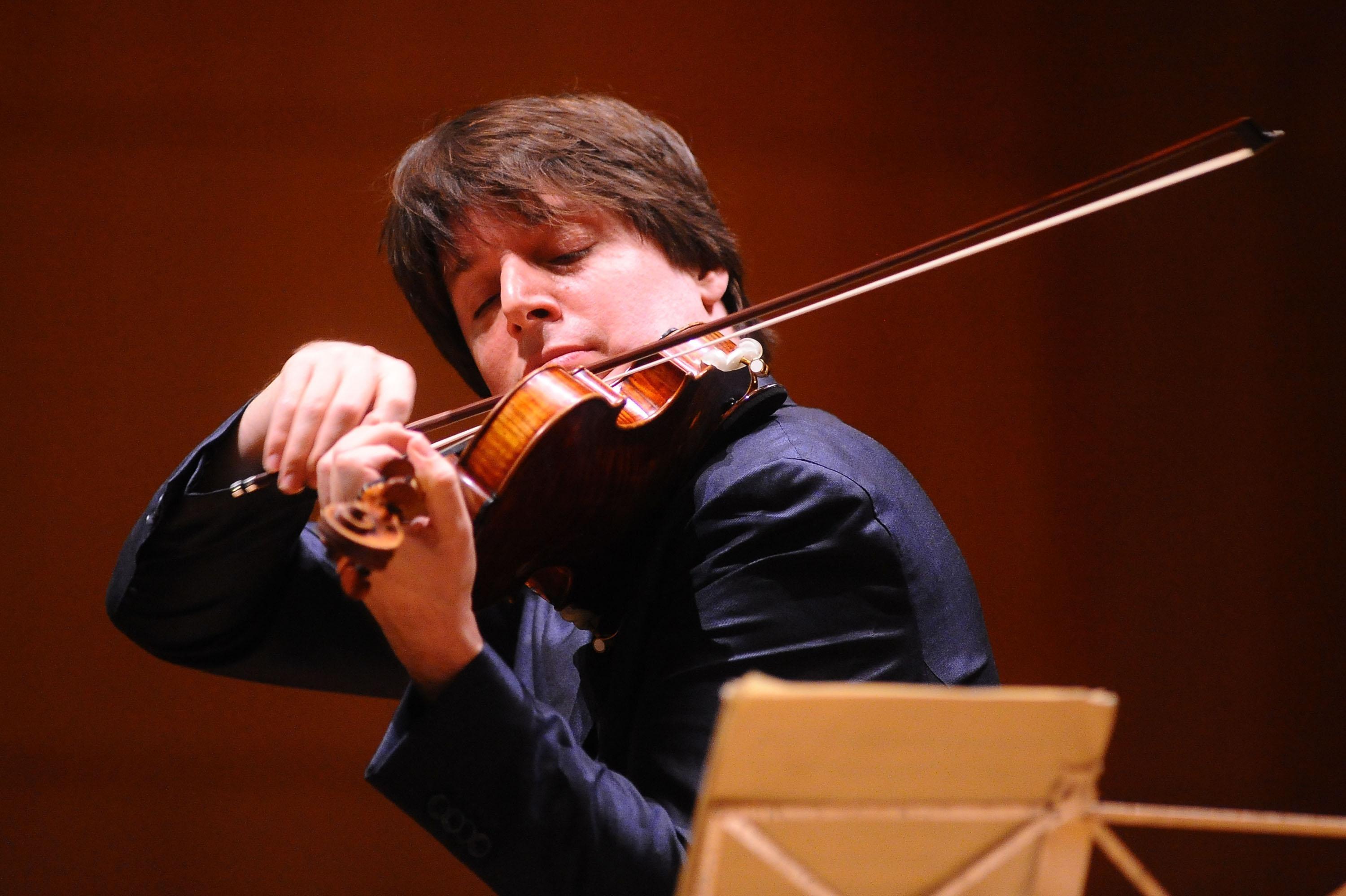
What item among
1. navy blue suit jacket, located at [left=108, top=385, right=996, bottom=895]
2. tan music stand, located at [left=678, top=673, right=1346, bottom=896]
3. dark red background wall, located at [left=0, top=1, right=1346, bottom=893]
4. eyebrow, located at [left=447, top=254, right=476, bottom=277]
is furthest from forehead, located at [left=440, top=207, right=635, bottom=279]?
dark red background wall, located at [left=0, top=1, right=1346, bottom=893]

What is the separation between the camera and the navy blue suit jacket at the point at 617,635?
2.30ft

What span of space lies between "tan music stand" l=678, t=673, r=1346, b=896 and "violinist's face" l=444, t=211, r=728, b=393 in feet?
2.07

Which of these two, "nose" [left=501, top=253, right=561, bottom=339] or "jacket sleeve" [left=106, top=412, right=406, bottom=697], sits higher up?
"nose" [left=501, top=253, right=561, bottom=339]

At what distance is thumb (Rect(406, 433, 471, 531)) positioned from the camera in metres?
0.63

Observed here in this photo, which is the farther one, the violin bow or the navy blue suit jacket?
the violin bow

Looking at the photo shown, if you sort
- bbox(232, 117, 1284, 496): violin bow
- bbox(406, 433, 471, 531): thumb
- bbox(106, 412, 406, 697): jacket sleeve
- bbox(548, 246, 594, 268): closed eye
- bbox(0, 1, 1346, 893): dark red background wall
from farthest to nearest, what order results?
bbox(0, 1, 1346, 893): dark red background wall → bbox(548, 246, 594, 268): closed eye → bbox(106, 412, 406, 697): jacket sleeve → bbox(232, 117, 1284, 496): violin bow → bbox(406, 433, 471, 531): thumb

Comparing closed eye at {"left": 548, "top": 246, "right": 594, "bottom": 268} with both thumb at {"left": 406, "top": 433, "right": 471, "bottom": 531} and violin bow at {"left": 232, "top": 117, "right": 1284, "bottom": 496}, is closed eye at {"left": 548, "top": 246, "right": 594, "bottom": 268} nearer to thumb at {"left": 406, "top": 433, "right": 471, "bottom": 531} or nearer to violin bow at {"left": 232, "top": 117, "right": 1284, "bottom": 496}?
violin bow at {"left": 232, "top": 117, "right": 1284, "bottom": 496}

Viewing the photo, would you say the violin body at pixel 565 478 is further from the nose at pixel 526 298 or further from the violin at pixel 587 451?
the nose at pixel 526 298

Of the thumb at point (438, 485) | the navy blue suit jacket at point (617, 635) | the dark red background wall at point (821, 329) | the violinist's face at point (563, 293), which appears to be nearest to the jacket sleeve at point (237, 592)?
the navy blue suit jacket at point (617, 635)

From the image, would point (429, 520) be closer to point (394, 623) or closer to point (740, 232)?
point (394, 623)

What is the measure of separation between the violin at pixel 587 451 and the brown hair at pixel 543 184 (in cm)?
20

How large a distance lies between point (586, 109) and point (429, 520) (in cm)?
70

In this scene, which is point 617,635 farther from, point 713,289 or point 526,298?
point 713,289

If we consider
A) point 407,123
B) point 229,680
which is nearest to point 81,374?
point 229,680
